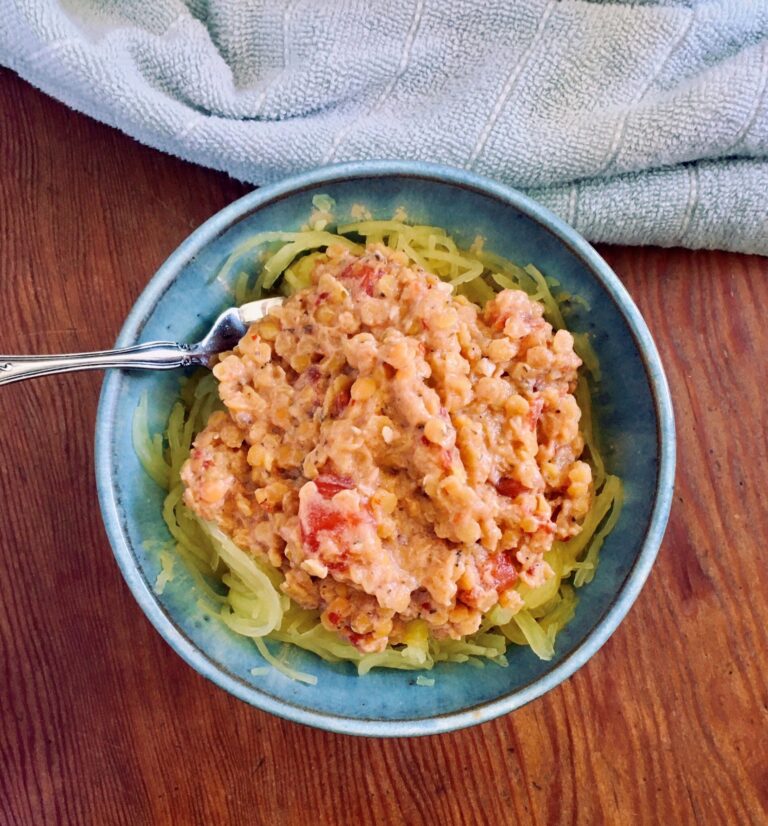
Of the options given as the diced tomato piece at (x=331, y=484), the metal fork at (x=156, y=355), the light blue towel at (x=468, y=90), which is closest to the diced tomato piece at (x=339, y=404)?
the diced tomato piece at (x=331, y=484)

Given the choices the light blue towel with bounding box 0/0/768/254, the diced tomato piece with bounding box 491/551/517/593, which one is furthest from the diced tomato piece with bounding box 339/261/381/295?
the diced tomato piece with bounding box 491/551/517/593

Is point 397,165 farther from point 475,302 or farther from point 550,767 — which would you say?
point 550,767

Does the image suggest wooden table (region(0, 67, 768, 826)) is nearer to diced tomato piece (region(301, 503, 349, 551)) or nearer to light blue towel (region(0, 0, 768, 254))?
light blue towel (region(0, 0, 768, 254))

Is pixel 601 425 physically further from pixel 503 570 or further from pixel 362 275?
pixel 362 275

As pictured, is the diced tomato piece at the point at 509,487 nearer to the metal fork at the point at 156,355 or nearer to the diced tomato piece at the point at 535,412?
the diced tomato piece at the point at 535,412

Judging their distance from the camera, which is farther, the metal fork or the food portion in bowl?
the metal fork

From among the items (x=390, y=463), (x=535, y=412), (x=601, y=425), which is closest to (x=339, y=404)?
(x=390, y=463)

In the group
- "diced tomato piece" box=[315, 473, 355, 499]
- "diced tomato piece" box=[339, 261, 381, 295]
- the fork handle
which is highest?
"diced tomato piece" box=[339, 261, 381, 295]
